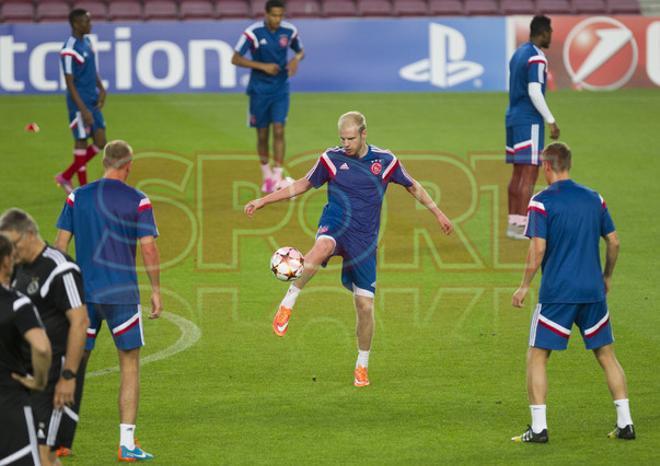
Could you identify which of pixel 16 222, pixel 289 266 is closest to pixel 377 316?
pixel 289 266

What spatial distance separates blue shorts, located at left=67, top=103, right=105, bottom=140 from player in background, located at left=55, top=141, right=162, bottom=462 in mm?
9317

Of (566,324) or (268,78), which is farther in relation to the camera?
(268,78)

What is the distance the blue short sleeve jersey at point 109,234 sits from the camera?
318 inches

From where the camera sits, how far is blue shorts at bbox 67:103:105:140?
1728cm

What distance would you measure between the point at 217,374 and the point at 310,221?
6604 millimetres

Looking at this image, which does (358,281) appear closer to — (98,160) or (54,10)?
(98,160)

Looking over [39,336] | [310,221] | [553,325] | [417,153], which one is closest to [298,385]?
[553,325]

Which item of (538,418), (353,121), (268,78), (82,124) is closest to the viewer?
(538,418)

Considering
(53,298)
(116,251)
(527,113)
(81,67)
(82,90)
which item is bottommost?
(53,298)

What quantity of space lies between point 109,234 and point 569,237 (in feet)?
9.92

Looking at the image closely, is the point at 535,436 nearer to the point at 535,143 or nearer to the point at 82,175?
the point at 535,143

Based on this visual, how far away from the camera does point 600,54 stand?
27.4 m

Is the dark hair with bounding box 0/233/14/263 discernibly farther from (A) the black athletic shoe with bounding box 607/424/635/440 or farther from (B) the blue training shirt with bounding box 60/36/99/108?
(B) the blue training shirt with bounding box 60/36/99/108

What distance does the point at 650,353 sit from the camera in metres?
11.0
